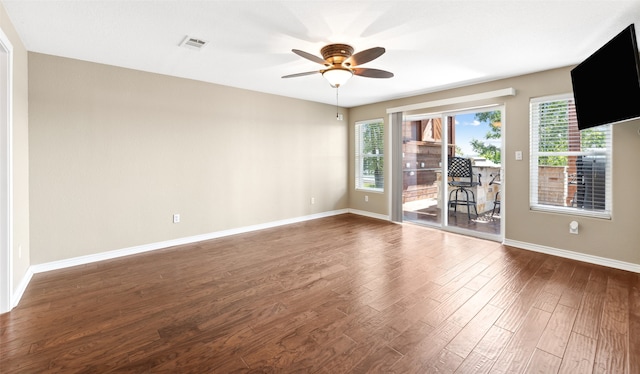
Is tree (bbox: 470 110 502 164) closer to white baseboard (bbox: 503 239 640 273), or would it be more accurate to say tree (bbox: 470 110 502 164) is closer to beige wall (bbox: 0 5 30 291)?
white baseboard (bbox: 503 239 640 273)

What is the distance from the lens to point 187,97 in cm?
434

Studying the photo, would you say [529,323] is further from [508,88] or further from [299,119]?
[299,119]

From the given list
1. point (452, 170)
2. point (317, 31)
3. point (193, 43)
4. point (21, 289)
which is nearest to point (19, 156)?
point (21, 289)

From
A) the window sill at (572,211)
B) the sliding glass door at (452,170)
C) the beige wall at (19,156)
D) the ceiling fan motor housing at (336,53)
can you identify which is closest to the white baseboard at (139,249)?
the beige wall at (19,156)

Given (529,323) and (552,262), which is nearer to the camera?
(529,323)

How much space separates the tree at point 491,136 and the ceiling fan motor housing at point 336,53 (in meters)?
2.84

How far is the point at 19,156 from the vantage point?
284 centimetres

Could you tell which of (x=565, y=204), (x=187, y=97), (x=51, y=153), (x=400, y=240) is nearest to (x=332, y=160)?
(x=400, y=240)

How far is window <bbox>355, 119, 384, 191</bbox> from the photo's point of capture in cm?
621

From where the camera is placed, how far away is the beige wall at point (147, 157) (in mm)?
3373

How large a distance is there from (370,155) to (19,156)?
539cm

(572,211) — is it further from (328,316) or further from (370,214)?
(328,316)

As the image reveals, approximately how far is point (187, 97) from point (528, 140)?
4856 millimetres

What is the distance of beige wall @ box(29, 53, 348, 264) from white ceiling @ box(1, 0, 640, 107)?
1.22ft
